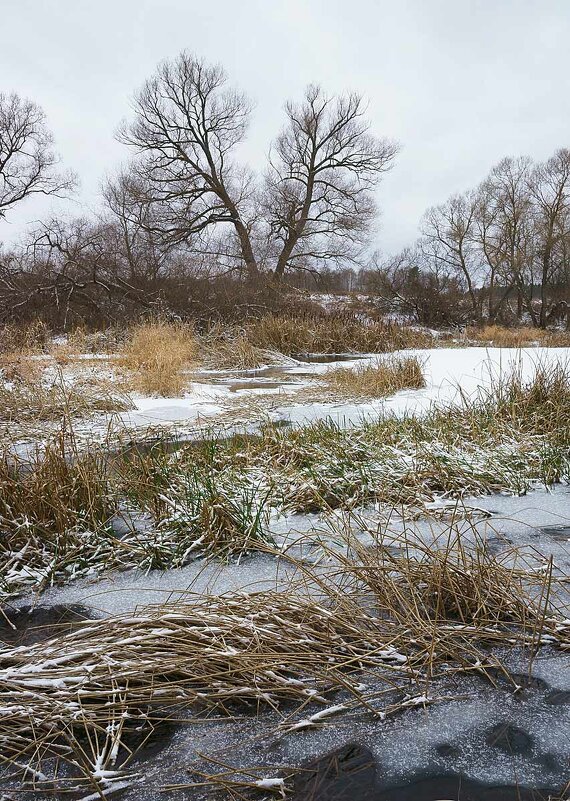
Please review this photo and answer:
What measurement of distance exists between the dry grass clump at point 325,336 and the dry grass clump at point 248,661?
1033cm

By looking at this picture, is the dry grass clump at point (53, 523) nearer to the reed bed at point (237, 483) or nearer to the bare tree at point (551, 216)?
the reed bed at point (237, 483)

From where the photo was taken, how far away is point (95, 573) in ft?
7.97

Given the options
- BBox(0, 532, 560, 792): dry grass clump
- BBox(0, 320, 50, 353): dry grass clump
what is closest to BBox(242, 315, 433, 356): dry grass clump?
BBox(0, 320, 50, 353): dry grass clump

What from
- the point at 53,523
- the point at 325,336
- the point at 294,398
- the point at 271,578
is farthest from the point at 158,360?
the point at 325,336

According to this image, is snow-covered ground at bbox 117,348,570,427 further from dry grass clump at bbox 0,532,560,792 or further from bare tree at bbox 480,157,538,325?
bare tree at bbox 480,157,538,325

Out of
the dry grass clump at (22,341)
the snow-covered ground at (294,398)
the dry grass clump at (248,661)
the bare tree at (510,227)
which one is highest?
the bare tree at (510,227)

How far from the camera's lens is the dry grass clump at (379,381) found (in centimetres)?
679

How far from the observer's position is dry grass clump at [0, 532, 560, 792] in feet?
4.44

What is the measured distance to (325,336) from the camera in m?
13.0

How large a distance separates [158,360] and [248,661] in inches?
251

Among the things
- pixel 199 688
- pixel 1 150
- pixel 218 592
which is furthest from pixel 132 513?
pixel 1 150

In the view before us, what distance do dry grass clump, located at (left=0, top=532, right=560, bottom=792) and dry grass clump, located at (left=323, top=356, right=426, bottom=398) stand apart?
15.8 ft

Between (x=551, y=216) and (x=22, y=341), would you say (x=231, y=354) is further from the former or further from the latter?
(x=551, y=216)

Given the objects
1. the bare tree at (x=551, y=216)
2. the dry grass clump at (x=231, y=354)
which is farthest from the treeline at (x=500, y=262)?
the dry grass clump at (x=231, y=354)
